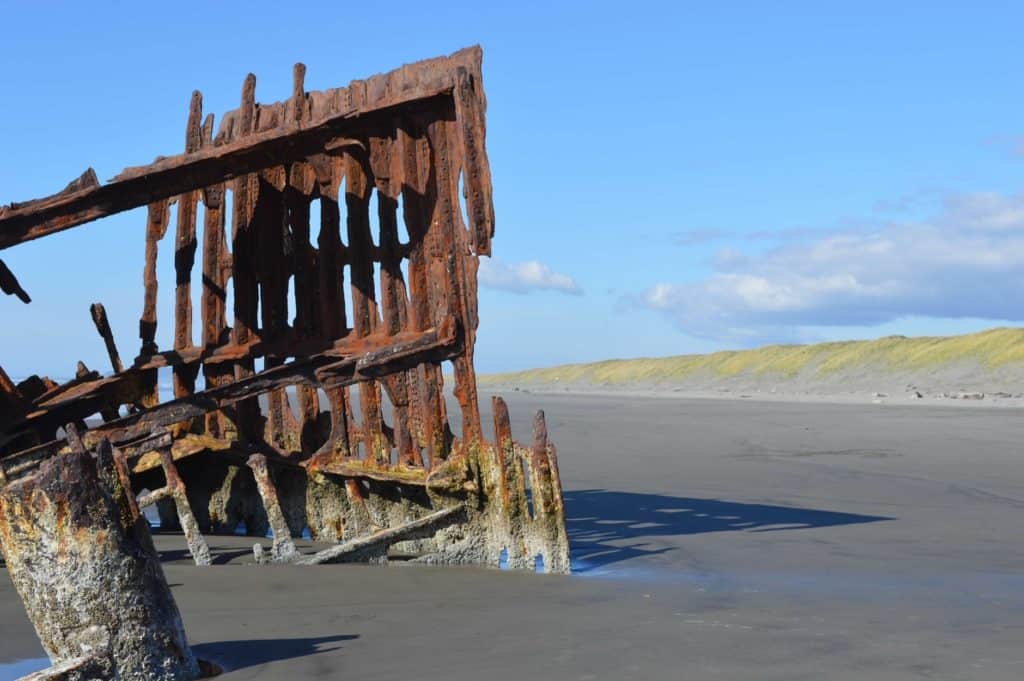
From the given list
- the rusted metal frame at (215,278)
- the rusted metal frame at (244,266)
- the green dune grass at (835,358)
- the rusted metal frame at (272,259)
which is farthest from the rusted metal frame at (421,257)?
the green dune grass at (835,358)

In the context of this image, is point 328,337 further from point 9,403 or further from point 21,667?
point 21,667

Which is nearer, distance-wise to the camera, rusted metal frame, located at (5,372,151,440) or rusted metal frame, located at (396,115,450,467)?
rusted metal frame, located at (396,115,450,467)

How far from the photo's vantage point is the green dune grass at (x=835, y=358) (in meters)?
35.4

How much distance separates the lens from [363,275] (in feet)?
24.6

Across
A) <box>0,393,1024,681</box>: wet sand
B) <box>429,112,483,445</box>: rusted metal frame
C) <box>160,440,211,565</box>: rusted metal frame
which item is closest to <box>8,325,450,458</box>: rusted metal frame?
<box>429,112,483,445</box>: rusted metal frame

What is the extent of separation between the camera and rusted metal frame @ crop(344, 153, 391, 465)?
746 cm

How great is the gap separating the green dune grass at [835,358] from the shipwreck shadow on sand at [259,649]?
3045 cm

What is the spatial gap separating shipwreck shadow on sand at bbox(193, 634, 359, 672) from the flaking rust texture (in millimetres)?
1800

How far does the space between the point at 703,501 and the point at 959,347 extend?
1142 inches

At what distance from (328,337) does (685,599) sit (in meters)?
2.82

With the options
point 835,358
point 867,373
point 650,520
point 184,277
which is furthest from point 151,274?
point 835,358

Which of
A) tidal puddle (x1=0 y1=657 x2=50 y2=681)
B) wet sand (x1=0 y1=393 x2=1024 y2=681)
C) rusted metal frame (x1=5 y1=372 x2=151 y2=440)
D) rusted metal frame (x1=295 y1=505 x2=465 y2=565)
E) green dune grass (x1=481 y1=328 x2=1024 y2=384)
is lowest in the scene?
wet sand (x1=0 y1=393 x2=1024 y2=681)

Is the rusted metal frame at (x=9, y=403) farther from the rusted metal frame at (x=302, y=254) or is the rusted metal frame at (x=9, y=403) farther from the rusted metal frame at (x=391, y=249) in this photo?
the rusted metal frame at (x=391, y=249)

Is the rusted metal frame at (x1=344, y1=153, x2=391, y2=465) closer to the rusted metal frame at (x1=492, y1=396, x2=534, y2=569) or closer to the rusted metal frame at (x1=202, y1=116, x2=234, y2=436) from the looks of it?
the rusted metal frame at (x1=492, y1=396, x2=534, y2=569)
